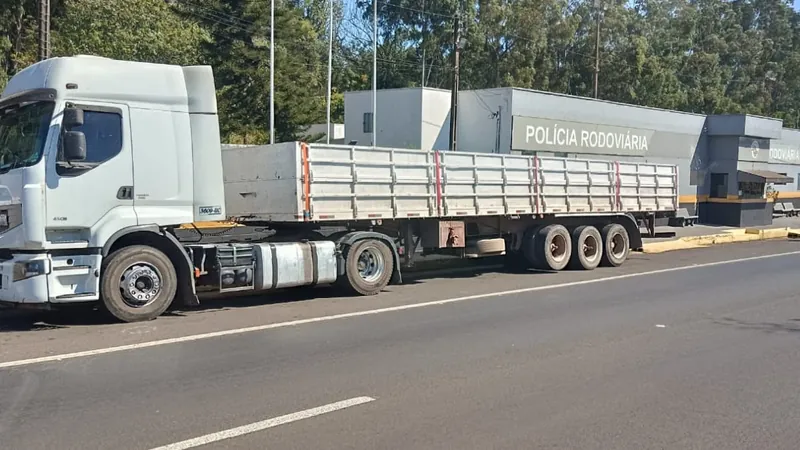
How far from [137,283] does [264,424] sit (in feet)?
15.7

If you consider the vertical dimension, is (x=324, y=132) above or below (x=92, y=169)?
above

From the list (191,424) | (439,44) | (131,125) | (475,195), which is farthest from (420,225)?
(439,44)

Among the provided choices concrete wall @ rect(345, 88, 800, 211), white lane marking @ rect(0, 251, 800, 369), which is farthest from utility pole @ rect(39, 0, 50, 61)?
concrete wall @ rect(345, 88, 800, 211)

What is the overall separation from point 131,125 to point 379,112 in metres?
23.7

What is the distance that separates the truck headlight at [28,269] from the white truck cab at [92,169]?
1 centimetres

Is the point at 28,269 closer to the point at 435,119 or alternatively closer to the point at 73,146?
the point at 73,146

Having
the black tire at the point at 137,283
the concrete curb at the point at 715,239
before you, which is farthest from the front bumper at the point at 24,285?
the concrete curb at the point at 715,239

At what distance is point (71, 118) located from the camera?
8984mm

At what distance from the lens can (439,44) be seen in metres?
57.7

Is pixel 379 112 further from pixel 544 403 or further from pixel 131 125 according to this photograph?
pixel 544 403

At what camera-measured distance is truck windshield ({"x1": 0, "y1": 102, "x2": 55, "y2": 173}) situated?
904 centimetres

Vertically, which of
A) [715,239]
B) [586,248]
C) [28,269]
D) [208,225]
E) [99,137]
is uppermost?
[99,137]

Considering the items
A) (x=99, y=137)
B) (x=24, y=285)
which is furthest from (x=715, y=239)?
(x=24, y=285)

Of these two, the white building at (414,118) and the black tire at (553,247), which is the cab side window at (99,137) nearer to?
the black tire at (553,247)
